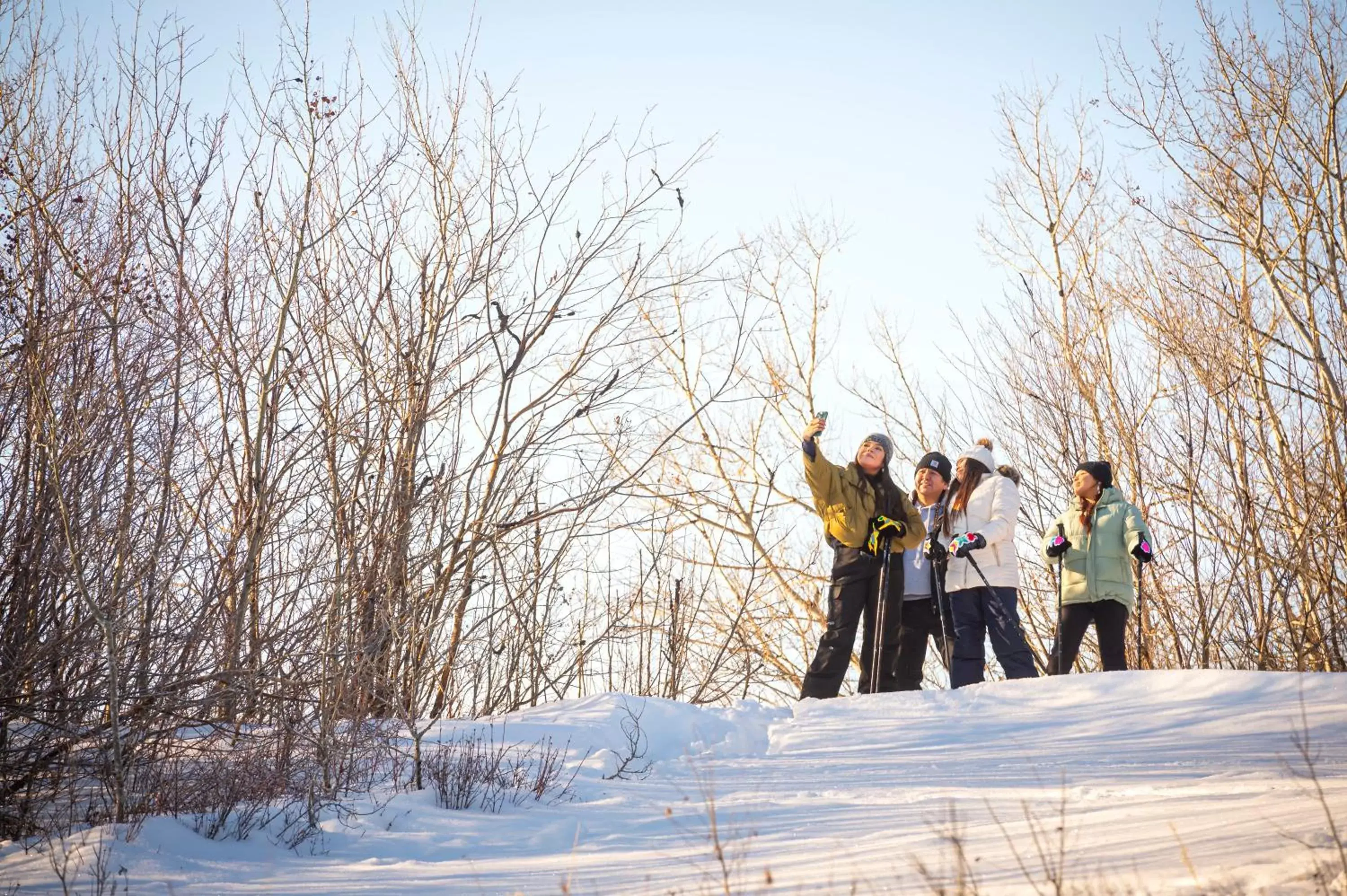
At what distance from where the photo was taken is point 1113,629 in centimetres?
642

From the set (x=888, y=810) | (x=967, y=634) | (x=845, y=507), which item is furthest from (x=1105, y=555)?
(x=888, y=810)

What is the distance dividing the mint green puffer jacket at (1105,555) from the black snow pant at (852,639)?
1.16 m

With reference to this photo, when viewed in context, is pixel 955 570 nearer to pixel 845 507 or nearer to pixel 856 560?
pixel 856 560

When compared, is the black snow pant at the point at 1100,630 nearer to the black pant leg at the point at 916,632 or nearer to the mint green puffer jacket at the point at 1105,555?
the mint green puffer jacket at the point at 1105,555

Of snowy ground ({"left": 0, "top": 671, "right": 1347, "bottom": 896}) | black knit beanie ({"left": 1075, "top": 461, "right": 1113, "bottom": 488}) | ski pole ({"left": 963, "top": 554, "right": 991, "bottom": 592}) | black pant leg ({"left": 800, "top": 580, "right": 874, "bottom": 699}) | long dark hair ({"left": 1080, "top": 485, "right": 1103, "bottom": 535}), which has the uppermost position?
black knit beanie ({"left": 1075, "top": 461, "right": 1113, "bottom": 488})

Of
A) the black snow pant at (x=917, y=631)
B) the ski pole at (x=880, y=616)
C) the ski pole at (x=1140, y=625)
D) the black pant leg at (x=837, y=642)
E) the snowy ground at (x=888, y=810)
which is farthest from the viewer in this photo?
the ski pole at (x=1140, y=625)

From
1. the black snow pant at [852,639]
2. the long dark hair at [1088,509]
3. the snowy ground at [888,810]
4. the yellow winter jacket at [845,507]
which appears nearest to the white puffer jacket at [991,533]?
the yellow winter jacket at [845,507]

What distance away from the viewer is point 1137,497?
981 cm

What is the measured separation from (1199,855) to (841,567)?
4.38m

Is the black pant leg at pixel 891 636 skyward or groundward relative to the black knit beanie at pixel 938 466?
groundward

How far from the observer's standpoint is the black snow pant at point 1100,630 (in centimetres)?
641

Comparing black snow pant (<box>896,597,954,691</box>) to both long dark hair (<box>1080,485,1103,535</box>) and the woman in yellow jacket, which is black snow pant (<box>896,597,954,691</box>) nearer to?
the woman in yellow jacket

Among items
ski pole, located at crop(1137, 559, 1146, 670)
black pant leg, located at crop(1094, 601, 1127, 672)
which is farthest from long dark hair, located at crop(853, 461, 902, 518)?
ski pole, located at crop(1137, 559, 1146, 670)

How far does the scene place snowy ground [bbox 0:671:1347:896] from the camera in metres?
2.21
